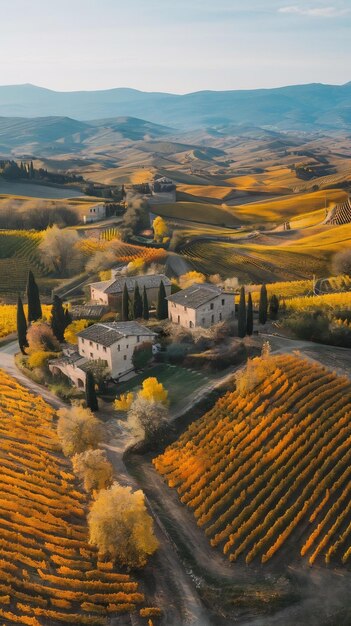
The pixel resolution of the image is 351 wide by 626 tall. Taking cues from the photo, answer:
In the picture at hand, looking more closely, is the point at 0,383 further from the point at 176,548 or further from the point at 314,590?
the point at 314,590

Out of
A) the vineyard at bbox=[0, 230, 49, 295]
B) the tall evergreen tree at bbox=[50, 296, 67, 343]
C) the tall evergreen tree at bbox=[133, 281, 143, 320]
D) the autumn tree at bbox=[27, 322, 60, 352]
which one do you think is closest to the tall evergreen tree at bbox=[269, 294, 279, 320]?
the tall evergreen tree at bbox=[133, 281, 143, 320]

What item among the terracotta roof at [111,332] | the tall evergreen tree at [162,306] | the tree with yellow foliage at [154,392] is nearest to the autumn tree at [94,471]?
the tree with yellow foliage at [154,392]

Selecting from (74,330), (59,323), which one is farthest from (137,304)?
(59,323)

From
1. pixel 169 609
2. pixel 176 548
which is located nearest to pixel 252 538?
pixel 176 548

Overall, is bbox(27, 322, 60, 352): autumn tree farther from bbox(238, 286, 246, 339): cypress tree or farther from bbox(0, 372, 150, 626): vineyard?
bbox(238, 286, 246, 339): cypress tree

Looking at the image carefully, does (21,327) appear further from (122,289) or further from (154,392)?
(154,392)

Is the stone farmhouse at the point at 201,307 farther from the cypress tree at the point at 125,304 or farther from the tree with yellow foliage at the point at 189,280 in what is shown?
the tree with yellow foliage at the point at 189,280
